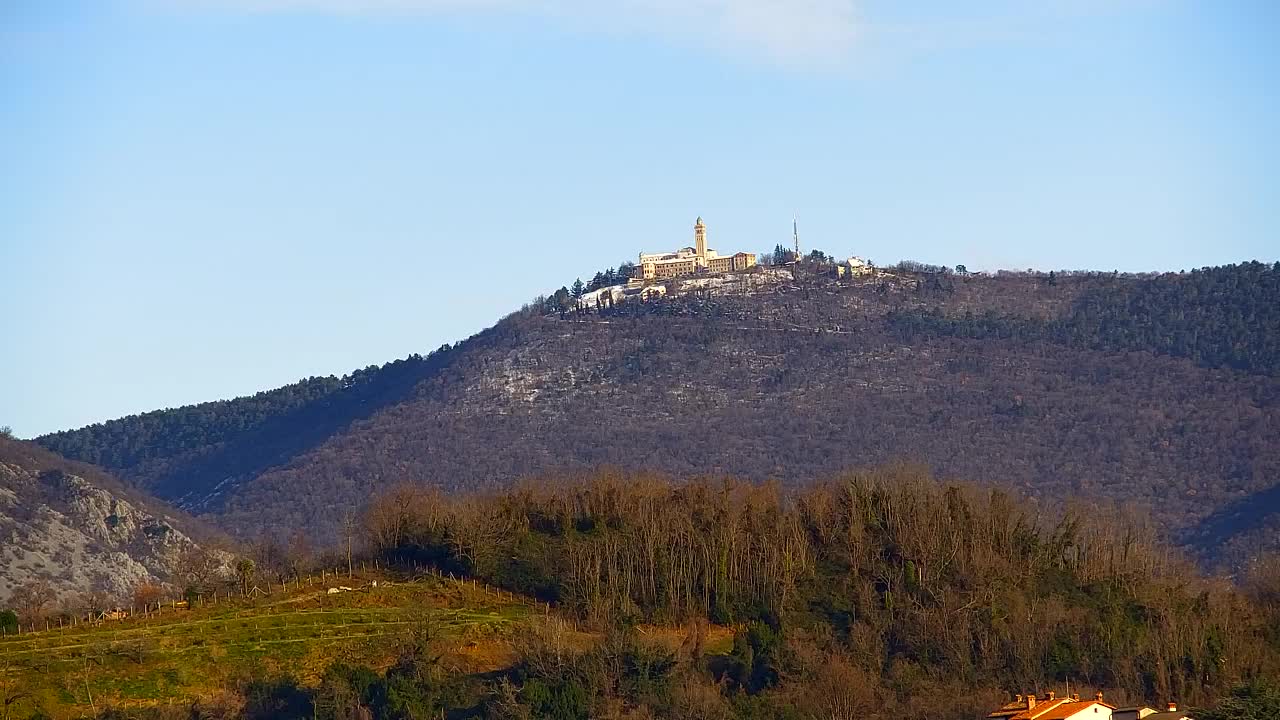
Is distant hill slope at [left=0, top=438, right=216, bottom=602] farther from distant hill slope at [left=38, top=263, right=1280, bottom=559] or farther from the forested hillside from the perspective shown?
distant hill slope at [left=38, top=263, right=1280, bottom=559]

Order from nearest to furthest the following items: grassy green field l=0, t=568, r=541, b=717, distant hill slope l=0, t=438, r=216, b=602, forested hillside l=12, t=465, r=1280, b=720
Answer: forested hillside l=12, t=465, r=1280, b=720, grassy green field l=0, t=568, r=541, b=717, distant hill slope l=0, t=438, r=216, b=602

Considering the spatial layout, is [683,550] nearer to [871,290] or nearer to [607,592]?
[607,592]

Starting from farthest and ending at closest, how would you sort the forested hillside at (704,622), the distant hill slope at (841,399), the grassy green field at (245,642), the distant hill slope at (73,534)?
the distant hill slope at (841,399)
the distant hill slope at (73,534)
the grassy green field at (245,642)
the forested hillside at (704,622)

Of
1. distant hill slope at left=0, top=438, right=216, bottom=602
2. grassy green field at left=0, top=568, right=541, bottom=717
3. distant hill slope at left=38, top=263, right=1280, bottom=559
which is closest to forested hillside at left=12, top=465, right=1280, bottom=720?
grassy green field at left=0, top=568, right=541, bottom=717

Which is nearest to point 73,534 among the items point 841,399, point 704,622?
point 704,622

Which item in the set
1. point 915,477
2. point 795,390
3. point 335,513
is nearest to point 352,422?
point 335,513

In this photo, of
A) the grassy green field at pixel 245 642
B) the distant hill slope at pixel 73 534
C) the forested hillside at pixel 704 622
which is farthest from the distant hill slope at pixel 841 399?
the grassy green field at pixel 245 642

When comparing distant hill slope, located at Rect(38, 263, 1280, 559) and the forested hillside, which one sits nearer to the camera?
the forested hillside

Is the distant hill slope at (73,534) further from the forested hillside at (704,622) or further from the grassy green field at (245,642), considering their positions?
the grassy green field at (245,642)
